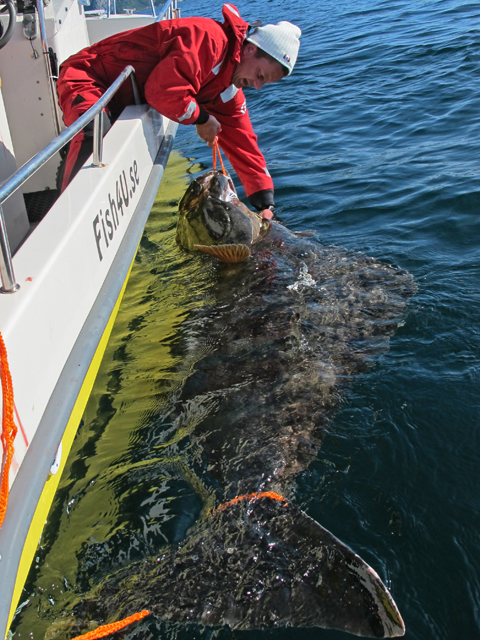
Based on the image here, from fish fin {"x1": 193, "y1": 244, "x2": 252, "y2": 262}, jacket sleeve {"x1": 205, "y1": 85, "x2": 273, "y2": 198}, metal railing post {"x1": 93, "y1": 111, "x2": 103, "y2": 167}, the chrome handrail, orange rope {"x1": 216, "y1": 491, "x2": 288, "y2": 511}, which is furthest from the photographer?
the chrome handrail

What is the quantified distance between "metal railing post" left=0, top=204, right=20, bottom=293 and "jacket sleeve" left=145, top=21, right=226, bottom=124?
2125 millimetres

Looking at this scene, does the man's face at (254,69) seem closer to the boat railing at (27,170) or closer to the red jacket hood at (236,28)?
the red jacket hood at (236,28)

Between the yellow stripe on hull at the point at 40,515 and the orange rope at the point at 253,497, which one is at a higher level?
the yellow stripe on hull at the point at 40,515

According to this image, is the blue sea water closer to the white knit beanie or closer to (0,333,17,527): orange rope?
(0,333,17,527): orange rope

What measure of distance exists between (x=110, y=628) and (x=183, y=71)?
3.53 metres

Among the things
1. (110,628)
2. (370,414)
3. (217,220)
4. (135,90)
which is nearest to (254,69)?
(135,90)

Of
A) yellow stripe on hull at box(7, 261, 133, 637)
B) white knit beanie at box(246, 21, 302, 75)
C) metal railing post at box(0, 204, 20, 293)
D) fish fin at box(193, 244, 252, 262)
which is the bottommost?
yellow stripe on hull at box(7, 261, 133, 637)

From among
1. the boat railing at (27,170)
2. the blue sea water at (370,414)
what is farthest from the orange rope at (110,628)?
the boat railing at (27,170)

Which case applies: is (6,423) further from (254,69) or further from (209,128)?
(254,69)

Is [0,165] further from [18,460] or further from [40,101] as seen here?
[18,460]

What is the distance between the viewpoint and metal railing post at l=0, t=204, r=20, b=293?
214cm

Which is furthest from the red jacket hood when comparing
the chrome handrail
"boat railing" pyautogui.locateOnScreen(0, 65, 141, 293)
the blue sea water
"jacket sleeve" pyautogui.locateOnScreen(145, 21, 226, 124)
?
the chrome handrail

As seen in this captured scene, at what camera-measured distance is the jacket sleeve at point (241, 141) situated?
5.05m

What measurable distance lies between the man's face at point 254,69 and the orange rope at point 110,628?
3.63m
